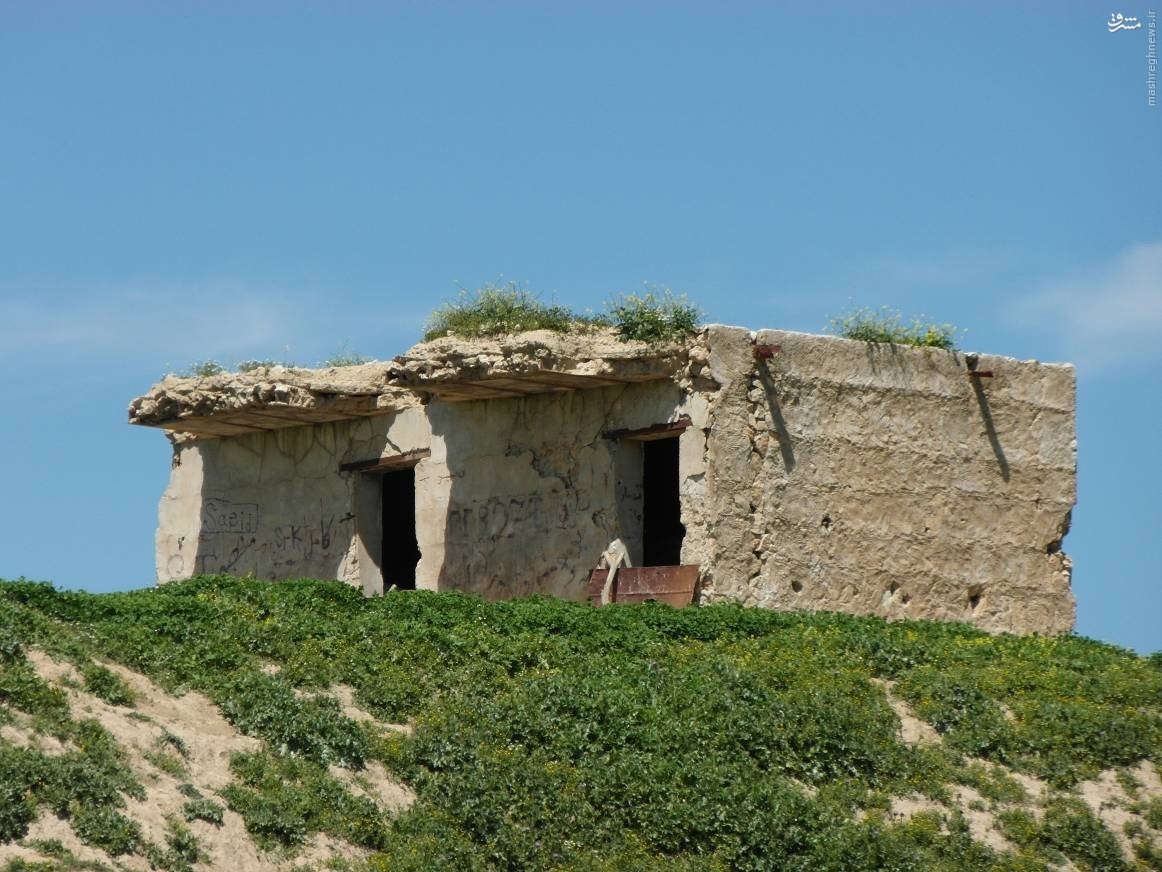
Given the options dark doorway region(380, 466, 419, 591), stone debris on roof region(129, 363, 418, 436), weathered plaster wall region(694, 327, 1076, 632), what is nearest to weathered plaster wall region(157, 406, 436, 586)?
stone debris on roof region(129, 363, 418, 436)

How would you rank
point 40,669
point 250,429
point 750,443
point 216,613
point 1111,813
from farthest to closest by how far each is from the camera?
point 250,429
point 750,443
point 216,613
point 1111,813
point 40,669

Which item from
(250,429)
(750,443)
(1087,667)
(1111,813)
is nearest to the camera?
(1111,813)

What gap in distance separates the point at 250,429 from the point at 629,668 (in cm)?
864

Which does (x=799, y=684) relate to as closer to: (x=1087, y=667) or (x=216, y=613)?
(x=1087, y=667)

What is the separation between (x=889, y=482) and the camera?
21797 millimetres

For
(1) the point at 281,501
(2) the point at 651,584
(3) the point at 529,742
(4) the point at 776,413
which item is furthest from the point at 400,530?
(3) the point at 529,742

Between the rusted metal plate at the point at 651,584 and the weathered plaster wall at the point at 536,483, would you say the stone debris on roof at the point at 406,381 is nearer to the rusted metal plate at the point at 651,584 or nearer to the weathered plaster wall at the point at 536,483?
the weathered plaster wall at the point at 536,483

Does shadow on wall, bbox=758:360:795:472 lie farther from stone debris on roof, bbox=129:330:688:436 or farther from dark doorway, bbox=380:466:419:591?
dark doorway, bbox=380:466:419:591

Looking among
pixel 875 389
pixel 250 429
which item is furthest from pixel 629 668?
pixel 250 429

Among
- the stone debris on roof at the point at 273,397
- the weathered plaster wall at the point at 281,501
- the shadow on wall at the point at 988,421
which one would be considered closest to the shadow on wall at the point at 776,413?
the shadow on wall at the point at 988,421

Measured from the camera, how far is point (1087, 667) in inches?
732

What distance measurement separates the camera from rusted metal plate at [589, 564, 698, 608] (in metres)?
20.5

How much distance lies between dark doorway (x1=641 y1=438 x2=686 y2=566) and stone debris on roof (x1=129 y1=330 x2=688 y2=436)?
2123 millimetres

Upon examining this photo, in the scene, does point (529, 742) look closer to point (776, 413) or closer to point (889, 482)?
point (776, 413)
